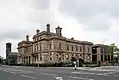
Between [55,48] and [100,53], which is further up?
[55,48]

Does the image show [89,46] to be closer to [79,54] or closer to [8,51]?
[79,54]

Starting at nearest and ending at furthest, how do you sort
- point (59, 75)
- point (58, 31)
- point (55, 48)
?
point (59, 75) < point (55, 48) < point (58, 31)

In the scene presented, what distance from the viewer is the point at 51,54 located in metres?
94.1

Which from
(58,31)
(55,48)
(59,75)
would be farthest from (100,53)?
(59,75)

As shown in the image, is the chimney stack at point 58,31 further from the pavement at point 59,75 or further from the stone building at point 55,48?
the pavement at point 59,75

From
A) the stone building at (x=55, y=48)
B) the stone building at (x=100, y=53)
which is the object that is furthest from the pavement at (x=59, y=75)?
the stone building at (x=100, y=53)

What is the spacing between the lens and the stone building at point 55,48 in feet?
308

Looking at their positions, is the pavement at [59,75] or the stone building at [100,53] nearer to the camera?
the pavement at [59,75]

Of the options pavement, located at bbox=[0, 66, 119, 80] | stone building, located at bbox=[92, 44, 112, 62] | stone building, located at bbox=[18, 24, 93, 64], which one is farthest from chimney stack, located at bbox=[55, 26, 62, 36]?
pavement, located at bbox=[0, 66, 119, 80]

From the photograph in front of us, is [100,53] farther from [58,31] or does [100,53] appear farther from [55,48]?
[55,48]

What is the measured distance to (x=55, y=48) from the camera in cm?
9325

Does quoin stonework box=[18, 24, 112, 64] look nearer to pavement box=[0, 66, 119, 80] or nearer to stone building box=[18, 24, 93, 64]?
stone building box=[18, 24, 93, 64]

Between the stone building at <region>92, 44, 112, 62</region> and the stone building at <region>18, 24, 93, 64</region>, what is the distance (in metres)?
5.21

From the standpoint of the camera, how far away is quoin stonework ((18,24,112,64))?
9375 cm
